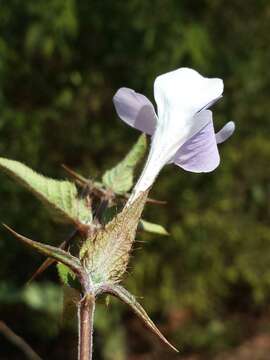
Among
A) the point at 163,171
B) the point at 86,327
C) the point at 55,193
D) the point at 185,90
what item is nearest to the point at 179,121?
the point at 185,90

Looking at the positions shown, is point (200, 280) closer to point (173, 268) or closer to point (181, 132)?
point (173, 268)

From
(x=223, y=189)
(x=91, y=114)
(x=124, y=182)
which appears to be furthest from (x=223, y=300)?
(x=124, y=182)

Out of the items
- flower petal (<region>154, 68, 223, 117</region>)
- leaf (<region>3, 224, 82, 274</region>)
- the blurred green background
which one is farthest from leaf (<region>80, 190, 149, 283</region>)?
the blurred green background

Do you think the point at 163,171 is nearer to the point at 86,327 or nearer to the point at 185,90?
the point at 185,90

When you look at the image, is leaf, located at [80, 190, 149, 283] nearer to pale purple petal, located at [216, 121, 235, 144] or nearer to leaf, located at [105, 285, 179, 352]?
leaf, located at [105, 285, 179, 352]

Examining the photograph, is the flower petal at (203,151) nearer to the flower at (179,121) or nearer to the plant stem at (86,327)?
the flower at (179,121)
